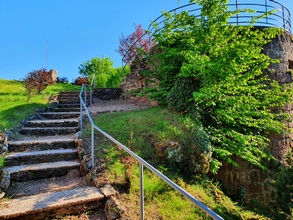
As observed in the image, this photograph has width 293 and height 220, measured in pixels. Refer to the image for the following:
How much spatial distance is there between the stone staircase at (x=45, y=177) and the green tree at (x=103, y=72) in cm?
909

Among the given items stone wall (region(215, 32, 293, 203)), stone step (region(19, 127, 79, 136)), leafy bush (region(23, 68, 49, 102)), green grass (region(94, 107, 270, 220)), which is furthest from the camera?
leafy bush (region(23, 68, 49, 102))

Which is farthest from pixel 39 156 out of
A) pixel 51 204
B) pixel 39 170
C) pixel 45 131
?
pixel 51 204

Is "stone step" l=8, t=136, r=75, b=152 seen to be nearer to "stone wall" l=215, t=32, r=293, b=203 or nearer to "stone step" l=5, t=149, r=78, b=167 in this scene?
"stone step" l=5, t=149, r=78, b=167

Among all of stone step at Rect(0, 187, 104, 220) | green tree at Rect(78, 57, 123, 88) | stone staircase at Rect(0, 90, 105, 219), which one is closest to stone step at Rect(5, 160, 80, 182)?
stone staircase at Rect(0, 90, 105, 219)

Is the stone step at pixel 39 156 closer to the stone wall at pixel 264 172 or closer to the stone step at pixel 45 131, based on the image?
the stone step at pixel 45 131

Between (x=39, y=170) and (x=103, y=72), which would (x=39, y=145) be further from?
(x=103, y=72)

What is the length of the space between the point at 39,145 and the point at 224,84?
13.8ft

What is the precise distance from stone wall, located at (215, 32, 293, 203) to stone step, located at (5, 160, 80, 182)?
3.22 metres

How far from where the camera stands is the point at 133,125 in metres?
4.86

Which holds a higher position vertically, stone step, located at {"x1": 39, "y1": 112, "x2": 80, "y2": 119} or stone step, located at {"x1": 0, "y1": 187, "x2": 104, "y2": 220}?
stone step, located at {"x1": 39, "y1": 112, "x2": 80, "y2": 119}

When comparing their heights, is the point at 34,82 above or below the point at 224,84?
above

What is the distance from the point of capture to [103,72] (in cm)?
2111

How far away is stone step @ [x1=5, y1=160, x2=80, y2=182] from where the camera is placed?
338 cm

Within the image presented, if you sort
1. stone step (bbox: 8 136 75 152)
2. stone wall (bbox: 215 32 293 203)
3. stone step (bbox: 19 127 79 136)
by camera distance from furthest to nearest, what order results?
stone wall (bbox: 215 32 293 203), stone step (bbox: 19 127 79 136), stone step (bbox: 8 136 75 152)
